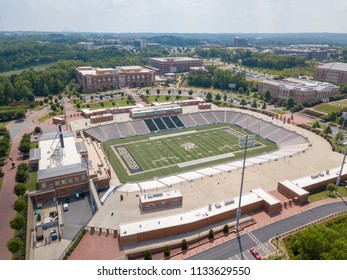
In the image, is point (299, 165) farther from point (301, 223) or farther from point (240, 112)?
point (240, 112)

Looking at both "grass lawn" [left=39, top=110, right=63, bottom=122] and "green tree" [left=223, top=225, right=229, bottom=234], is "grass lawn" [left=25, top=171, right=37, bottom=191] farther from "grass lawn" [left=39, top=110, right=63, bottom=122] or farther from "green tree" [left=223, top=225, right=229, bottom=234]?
"grass lawn" [left=39, top=110, right=63, bottom=122]

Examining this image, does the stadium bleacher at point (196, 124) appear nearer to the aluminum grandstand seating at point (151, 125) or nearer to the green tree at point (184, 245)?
the aluminum grandstand seating at point (151, 125)

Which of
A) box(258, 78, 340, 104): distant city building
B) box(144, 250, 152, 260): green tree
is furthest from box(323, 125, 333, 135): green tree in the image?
box(144, 250, 152, 260): green tree

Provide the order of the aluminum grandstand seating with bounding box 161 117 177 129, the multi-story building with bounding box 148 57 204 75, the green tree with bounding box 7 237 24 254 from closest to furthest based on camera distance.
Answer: the green tree with bounding box 7 237 24 254 < the aluminum grandstand seating with bounding box 161 117 177 129 < the multi-story building with bounding box 148 57 204 75

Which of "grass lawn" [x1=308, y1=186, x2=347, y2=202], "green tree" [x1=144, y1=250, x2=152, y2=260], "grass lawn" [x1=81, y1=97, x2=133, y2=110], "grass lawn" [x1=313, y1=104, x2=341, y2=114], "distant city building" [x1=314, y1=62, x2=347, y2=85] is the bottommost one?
"grass lawn" [x1=308, y1=186, x2=347, y2=202]

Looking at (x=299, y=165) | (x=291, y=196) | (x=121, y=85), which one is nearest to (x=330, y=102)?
(x=299, y=165)

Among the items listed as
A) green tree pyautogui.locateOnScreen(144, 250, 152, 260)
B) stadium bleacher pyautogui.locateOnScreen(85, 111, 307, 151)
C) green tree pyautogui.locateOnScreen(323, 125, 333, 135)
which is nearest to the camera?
green tree pyautogui.locateOnScreen(144, 250, 152, 260)

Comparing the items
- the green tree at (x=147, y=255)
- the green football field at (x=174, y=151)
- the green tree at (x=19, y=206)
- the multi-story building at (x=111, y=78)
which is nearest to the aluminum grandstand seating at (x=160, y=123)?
the green football field at (x=174, y=151)
